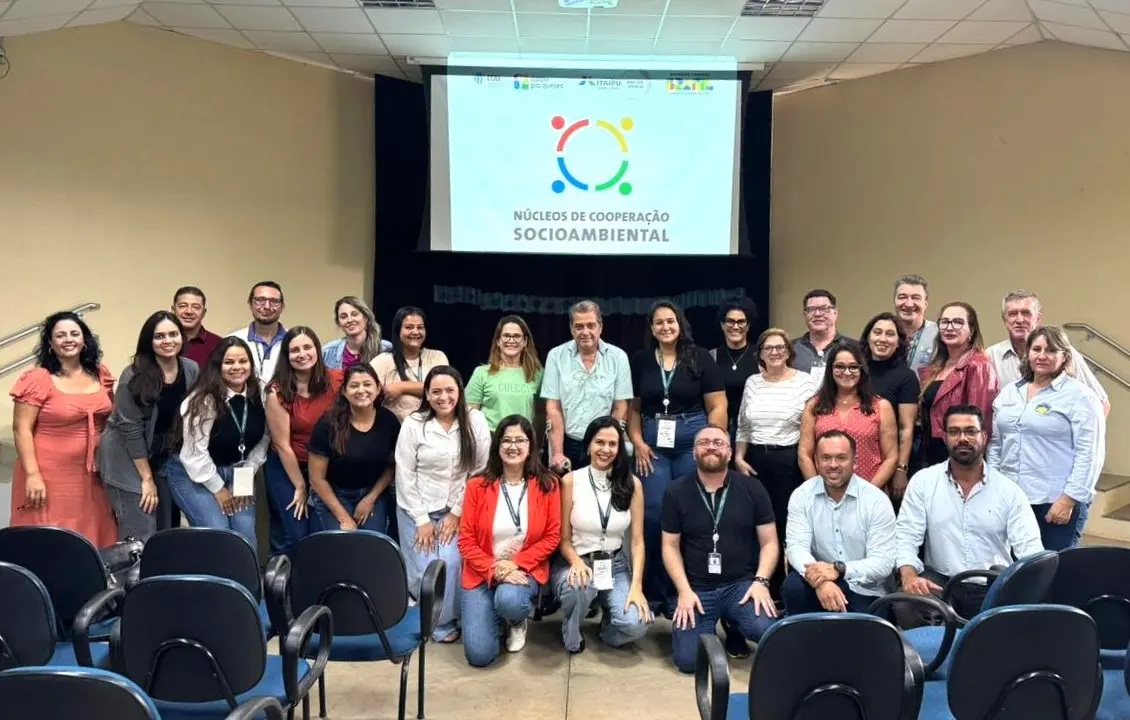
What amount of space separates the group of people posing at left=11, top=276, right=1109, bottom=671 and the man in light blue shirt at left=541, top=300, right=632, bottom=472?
1 cm

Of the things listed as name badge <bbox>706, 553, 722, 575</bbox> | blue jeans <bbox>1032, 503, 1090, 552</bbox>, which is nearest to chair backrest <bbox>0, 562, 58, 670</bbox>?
name badge <bbox>706, 553, 722, 575</bbox>

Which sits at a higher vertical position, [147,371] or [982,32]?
[982,32]

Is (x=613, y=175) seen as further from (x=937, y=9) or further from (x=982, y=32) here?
(x=982, y=32)

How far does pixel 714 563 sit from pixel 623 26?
11.9 ft

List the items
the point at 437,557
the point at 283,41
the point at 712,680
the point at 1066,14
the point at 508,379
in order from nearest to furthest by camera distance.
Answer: the point at 712,680
the point at 437,557
the point at 508,379
the point at 1066,14
the point at 283,41

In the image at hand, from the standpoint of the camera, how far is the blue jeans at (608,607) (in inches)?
129

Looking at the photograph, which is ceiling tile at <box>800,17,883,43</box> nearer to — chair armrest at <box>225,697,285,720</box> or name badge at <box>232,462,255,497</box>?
name badge at <box>232,462,255,497</box>

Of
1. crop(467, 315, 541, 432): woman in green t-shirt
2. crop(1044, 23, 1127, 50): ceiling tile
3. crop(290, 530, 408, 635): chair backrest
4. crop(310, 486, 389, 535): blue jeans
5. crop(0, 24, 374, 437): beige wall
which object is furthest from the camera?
crop(0, 24, 374, 437): beige wall

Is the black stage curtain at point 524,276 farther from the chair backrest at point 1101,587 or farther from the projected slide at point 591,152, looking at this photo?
the chair backrest at point 1101,587

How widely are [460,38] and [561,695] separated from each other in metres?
4.29

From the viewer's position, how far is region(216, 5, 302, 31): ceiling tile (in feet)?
16.8

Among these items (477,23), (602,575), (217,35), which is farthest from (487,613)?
(217,35)

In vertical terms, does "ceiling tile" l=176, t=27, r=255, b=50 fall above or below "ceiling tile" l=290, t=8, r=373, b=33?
above

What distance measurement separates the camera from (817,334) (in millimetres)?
3924
